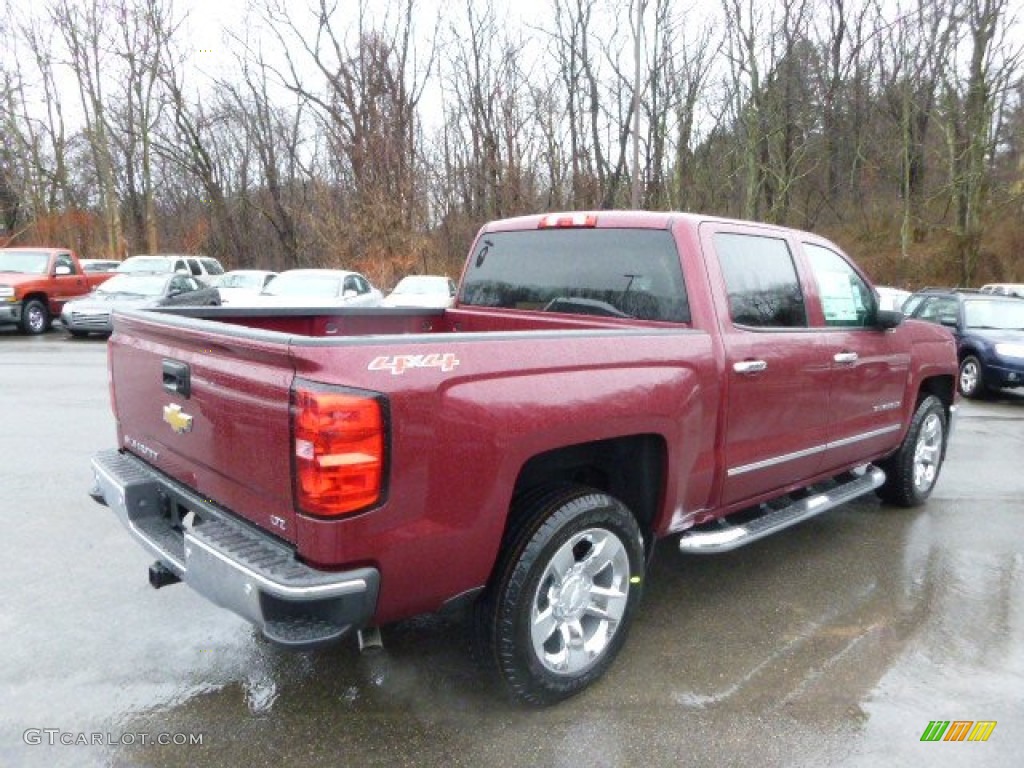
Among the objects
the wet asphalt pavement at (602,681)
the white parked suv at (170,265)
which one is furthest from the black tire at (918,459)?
the white parked suv at (170,265)

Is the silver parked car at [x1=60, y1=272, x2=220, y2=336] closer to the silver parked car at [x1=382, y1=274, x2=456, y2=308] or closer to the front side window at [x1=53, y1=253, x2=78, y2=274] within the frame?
the front side window at [x1=53, y1=253, x2=78, y2=274]

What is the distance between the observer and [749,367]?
359 centimetres

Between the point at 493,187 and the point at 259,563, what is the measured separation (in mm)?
33913

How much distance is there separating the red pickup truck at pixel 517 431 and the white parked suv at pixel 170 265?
16.2 meters

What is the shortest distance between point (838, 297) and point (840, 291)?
6cm

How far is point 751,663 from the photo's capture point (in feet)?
11.0

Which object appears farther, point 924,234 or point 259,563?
point 924,234

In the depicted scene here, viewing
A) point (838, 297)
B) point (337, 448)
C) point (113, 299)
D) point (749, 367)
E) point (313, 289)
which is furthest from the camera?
point (113, 299)

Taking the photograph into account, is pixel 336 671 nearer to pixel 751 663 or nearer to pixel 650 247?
pixel 751 663

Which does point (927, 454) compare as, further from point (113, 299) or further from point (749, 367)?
point (113, 299)

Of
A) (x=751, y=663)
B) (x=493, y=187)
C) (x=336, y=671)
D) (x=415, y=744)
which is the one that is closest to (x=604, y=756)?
(x=415, y=744)

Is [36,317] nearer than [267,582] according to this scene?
No

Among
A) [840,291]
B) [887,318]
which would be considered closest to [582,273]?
[840,291]

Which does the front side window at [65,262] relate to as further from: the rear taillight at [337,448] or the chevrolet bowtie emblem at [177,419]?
the rear taillight at [337,448]
